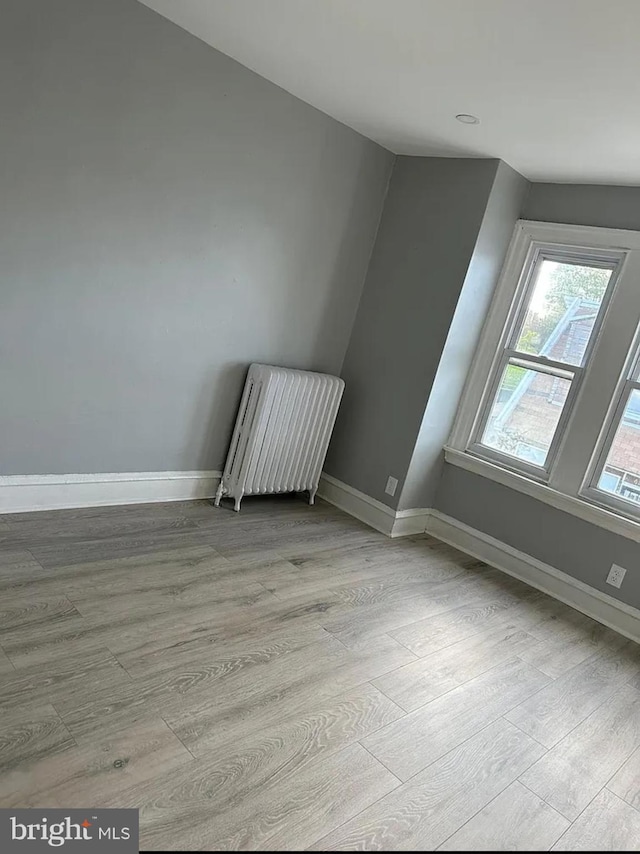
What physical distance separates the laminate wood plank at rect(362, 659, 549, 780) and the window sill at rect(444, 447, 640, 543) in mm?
1007

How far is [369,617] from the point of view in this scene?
119 inches

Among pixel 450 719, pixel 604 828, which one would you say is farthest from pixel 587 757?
pixel 450 719

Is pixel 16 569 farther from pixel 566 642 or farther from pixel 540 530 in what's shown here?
pixel 540 530

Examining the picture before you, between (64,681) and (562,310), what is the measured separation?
3.23 meters

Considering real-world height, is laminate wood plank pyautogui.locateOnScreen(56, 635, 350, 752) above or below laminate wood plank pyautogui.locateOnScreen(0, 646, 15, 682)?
above

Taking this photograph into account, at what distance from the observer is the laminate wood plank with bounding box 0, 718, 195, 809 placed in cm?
169

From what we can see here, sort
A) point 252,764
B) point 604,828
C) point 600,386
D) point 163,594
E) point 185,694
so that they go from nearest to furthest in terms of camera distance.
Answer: point 252,764 < point 604,828 < point 185,694 < point 163,594 < point 600,386

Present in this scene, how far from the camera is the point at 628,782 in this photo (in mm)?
2316

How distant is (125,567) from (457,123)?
2610 millimetres

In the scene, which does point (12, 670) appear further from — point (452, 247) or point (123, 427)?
point (452, 247)

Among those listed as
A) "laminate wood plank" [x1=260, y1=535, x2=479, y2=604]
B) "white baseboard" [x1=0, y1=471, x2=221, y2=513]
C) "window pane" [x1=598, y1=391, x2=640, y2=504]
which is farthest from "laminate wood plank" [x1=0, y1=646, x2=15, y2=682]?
"window pane" [x1=598, y1=391, x2=640, y2=504]

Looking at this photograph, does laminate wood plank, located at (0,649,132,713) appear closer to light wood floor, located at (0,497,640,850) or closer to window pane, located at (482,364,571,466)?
light wood floor, located at (0,497,640,850)

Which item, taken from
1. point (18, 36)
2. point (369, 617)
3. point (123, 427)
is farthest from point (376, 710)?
point (18, 36)

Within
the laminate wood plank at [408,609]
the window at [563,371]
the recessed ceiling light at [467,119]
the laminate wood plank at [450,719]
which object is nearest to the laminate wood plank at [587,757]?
the laminate wood plank at [450,719]
